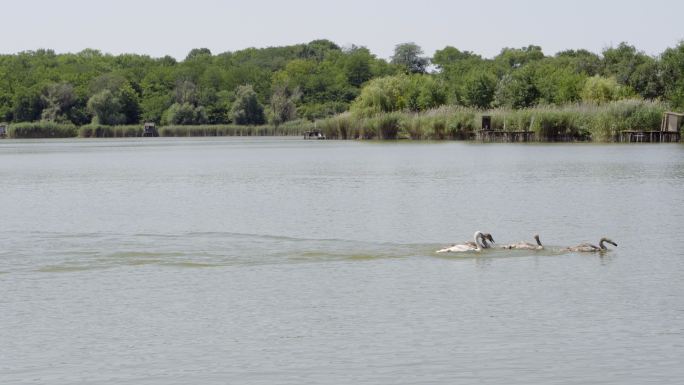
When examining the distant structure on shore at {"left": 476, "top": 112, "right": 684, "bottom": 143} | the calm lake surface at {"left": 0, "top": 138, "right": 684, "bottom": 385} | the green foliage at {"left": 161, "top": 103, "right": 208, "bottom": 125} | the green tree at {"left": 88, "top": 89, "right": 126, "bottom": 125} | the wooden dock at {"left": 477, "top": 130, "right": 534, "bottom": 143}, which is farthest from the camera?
the green foliage at {"left": 161, "top": 103, "right": 208, "bottom": 125}

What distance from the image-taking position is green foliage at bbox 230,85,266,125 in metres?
140

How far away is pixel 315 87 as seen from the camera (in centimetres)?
16925

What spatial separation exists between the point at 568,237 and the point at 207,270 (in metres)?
7.72

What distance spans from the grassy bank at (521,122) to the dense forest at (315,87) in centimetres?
195

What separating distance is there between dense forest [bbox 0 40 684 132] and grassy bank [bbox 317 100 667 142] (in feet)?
6.39

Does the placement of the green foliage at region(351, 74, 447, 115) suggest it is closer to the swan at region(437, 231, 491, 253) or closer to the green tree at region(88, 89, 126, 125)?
the green tree at region(88, 89, 126, 125)

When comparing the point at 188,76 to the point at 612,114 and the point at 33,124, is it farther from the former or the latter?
the point at 612,114

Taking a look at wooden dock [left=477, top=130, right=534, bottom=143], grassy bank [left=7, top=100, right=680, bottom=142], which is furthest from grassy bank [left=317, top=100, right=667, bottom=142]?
wooden dock [left=477, top=130, right=534, bottom=143]

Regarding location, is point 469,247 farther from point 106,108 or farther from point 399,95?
point 106,108

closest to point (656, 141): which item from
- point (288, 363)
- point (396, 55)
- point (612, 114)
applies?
point (612, 114)

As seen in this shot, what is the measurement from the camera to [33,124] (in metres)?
139

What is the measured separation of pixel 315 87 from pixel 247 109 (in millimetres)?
28825

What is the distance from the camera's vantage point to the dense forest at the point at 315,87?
91.0m

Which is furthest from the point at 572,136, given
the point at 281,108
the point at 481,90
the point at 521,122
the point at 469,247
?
the point at 281,108
